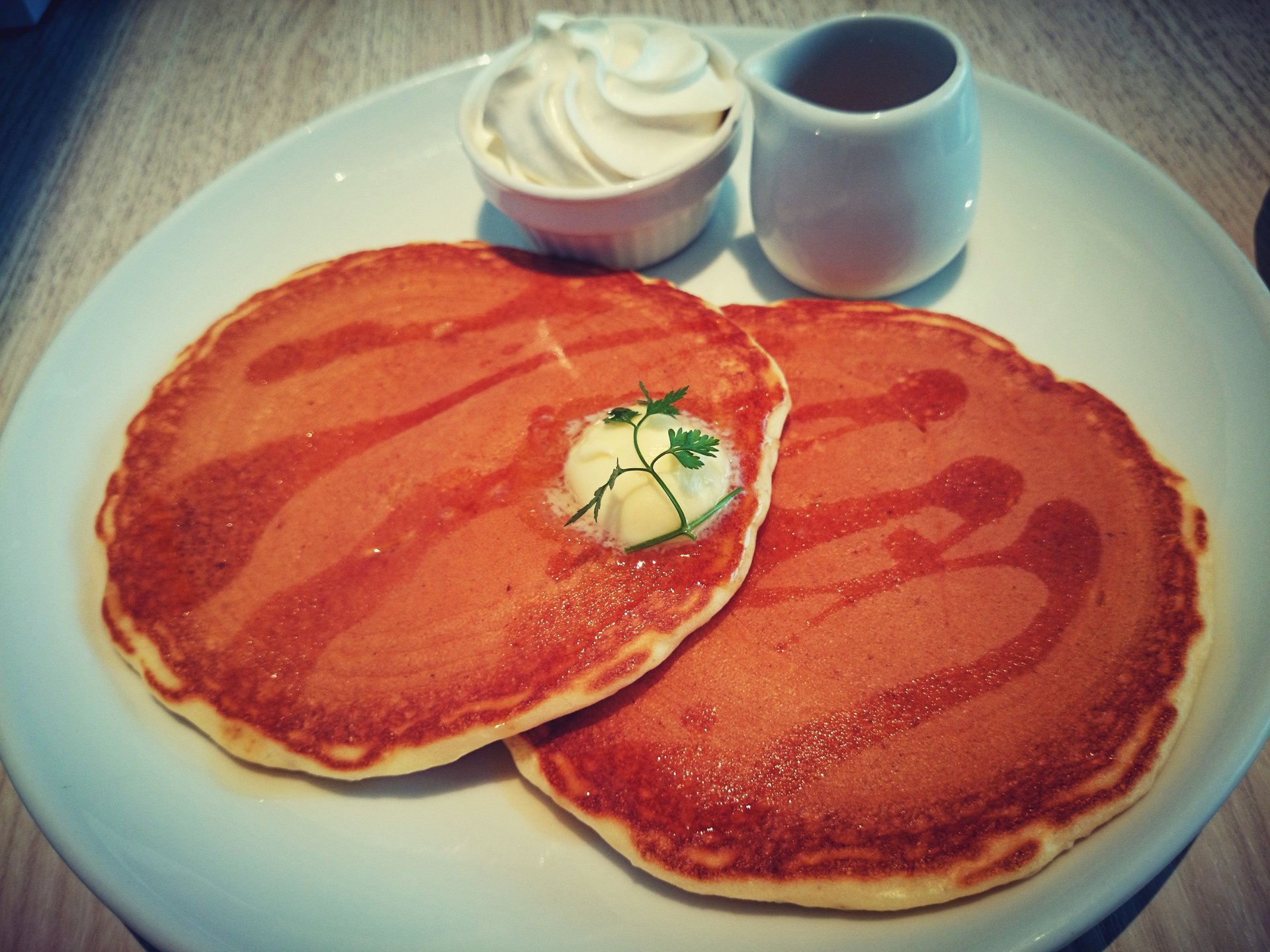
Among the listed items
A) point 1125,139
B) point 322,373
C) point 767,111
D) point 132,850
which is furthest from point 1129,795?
point 1125,139

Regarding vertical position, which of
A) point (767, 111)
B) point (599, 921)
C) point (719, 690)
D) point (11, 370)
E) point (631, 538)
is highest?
point (767, 111)

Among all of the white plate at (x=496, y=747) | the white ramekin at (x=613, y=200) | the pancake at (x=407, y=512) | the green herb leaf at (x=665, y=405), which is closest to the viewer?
the white plate at (x=496, y=747)

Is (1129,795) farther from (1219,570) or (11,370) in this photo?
(11,370)

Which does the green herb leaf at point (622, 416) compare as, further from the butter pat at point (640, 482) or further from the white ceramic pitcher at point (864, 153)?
the white ceramic pitcher at point (864, 153)

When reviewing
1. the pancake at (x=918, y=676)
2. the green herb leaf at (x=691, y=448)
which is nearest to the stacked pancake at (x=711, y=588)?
the pancake at (x=918, y=676)

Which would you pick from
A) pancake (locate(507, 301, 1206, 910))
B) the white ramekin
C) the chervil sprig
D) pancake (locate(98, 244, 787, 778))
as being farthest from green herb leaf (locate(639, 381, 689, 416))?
the white ramekin

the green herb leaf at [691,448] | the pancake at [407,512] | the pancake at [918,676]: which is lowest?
the pancake at [918,676]
